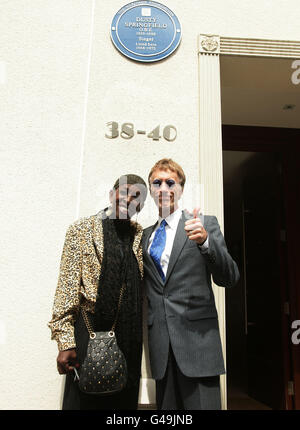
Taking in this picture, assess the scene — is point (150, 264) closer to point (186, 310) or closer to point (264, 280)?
point (186, 310)

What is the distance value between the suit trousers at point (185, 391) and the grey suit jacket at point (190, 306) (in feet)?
0.18

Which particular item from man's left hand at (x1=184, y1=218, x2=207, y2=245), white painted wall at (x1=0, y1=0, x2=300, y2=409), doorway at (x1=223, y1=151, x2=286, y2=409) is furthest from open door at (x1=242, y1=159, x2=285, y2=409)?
man's left hand at (x1=184, y1=218, x2=207, y2=245)

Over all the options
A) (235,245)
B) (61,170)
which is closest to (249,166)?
(235,245)

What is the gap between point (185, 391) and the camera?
1.81 m

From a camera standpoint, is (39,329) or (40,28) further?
(40,28)

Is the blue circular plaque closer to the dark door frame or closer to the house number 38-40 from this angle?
the house number 38-40

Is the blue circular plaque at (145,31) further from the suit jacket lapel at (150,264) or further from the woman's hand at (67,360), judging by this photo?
the woman's hand at (67,360)

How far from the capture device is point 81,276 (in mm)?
1902

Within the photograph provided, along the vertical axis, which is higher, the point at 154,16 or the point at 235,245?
the point at 154,16

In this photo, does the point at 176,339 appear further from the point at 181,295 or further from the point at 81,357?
the point at 81,357

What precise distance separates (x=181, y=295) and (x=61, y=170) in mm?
1428

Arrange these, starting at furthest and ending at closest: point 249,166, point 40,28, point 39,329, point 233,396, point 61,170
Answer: point 249,166, point 233,396, point 40,28, point 61,170, point 39,329

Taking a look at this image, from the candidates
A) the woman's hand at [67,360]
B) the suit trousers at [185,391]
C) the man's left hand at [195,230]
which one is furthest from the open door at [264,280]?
the woman's hand at [67,360]
